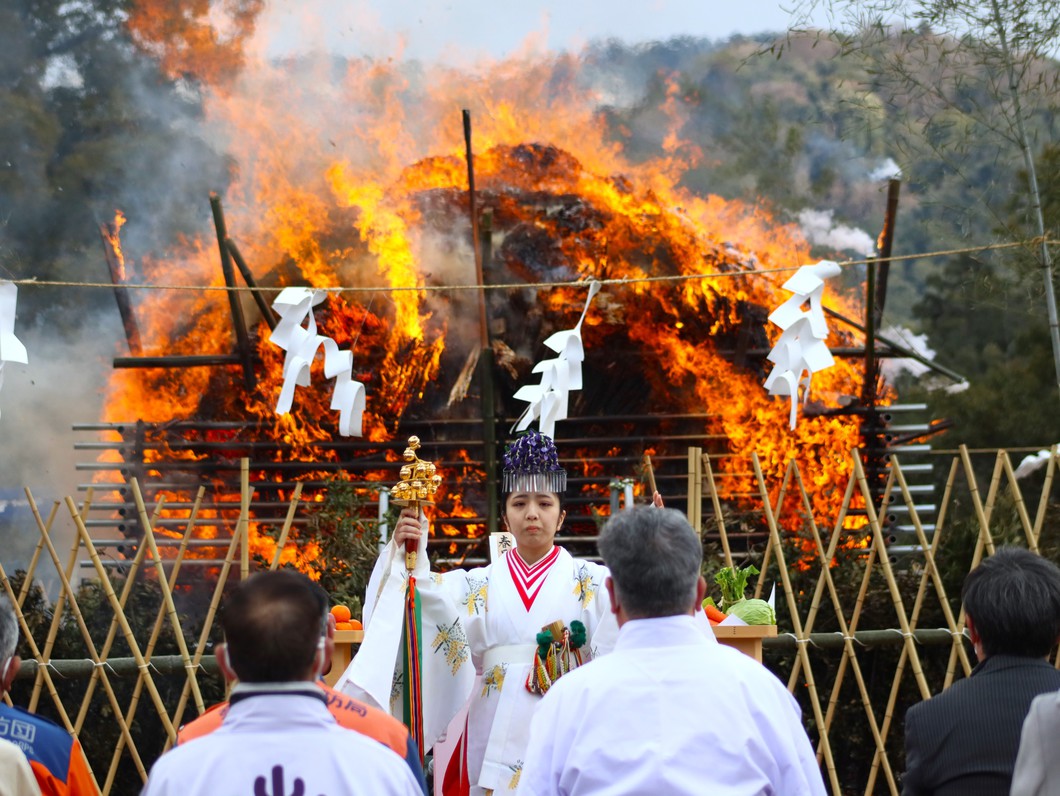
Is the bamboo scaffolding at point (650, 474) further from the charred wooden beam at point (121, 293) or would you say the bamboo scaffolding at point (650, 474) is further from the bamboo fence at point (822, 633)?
the charred wooden beam at point (121, 293)

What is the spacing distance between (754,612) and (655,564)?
8.18 ft

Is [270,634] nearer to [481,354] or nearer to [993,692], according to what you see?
[993,692]

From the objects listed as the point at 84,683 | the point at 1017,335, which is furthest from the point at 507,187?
the point at 1017,335

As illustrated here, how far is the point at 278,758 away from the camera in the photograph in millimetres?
2146

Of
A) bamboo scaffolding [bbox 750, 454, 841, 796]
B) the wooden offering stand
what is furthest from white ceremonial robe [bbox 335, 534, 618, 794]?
bamboo scaffolding [bbox 750, 454, 841, 796]

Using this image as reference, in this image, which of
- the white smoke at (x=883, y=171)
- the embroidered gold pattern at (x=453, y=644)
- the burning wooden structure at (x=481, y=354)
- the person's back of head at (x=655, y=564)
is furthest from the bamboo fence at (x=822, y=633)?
the white smoke at (x=883, y=171)

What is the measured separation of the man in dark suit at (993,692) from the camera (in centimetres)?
258

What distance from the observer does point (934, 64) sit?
36.8 feet

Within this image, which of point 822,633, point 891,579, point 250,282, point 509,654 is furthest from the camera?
point 250,282

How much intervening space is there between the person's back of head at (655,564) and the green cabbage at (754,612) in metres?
2.39

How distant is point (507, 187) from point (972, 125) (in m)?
3.93

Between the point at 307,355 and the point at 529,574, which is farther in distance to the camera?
the point at 307,355

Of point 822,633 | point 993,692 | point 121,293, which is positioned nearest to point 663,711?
point 993,692

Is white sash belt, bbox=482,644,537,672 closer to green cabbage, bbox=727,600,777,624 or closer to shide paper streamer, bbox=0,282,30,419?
green cabbage, bbox=727,600,777,624
